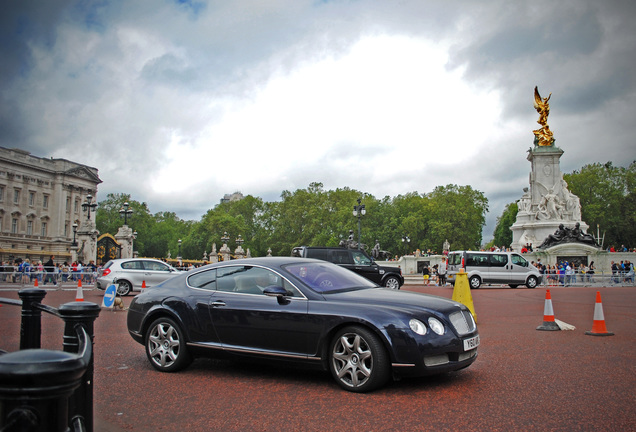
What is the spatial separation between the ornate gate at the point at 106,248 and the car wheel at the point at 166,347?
121 ft

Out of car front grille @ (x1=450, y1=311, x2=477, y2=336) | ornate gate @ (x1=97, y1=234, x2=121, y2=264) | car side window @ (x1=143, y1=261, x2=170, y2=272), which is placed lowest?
car front grille @ (x1=450, y1=311, x2=477, y2=336)

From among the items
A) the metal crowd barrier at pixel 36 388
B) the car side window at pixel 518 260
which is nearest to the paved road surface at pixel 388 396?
the metal crowd barrier at pixel 36 388

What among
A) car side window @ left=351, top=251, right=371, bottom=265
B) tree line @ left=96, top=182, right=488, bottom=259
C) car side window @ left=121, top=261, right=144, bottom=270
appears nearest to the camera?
car side window @ left=121, top=261, right=144, bottom=270

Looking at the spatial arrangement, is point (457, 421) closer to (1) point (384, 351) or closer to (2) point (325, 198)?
(1) point (384, 351)

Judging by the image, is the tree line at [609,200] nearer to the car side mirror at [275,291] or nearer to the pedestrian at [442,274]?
the pedestrian at [442,274]

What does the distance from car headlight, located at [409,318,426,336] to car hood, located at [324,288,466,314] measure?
15 cm

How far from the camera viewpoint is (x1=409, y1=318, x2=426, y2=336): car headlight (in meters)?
5.33

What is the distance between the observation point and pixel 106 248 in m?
41.2

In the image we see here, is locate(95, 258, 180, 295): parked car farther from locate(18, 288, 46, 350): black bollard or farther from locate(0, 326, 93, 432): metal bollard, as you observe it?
locate(0, 326, 93, 432): metal bollard

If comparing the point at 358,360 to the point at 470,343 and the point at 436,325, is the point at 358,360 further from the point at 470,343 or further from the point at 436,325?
the point at 470,343

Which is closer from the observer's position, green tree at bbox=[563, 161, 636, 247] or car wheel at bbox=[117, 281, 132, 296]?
car wheel at bbox=[117, 281, 132, 296]

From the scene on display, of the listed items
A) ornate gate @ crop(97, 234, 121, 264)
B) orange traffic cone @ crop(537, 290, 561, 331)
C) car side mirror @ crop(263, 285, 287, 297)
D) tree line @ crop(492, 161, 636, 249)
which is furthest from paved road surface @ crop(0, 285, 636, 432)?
tree line @ crop(492, 161, 636, 249)

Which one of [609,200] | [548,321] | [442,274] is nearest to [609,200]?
[609,200]

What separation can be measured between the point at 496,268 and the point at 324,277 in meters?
23.5
